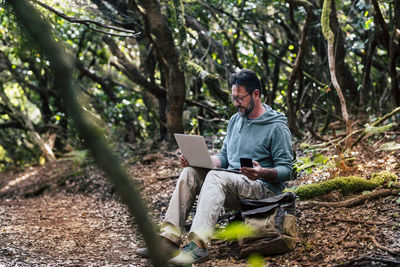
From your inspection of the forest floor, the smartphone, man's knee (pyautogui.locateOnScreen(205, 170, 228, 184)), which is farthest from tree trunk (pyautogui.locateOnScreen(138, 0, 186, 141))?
the smartphone

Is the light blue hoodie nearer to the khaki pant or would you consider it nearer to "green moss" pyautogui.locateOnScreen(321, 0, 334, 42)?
the khaki pant

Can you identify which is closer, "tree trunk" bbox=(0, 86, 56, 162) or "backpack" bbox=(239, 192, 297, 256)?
"backpack" bbox=(239, 192, 297, 256)

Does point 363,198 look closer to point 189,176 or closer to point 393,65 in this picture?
point 189,176

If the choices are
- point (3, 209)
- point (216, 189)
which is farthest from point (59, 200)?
point (216, 189)

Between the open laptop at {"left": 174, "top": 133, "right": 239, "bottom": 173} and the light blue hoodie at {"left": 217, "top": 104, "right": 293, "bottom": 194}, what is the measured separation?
30 centimetres

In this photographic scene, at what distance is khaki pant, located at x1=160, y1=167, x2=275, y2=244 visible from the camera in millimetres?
3514

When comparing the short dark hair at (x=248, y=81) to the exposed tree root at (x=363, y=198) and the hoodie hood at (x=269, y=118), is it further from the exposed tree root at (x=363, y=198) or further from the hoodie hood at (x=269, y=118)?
the exposed tree root at (x=363, y=198)

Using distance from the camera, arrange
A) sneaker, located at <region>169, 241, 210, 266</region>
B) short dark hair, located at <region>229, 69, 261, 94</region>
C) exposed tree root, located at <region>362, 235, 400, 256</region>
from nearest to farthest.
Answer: exposed tree root, located at <region>362, 235, 400, 256</region> → sneaker, located at <region>169, 241, 210, 266</region> → short dark hair, located at <region>229, 69, 261, 94</region>

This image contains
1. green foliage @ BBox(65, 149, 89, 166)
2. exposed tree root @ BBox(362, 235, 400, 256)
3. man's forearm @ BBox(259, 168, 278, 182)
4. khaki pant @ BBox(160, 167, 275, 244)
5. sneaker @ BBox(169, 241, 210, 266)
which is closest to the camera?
exposed tree root @ BBox(362, 235, 400, 256)

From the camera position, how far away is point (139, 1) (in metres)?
6.98

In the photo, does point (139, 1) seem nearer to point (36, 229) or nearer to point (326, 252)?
point (36, 229)

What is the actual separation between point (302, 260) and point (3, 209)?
17.8ft

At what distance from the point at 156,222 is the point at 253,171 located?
1.59 meters

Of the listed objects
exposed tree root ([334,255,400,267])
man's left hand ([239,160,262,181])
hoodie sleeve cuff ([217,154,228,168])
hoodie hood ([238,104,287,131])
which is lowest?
exposed tree root ([334,255,400,267])
